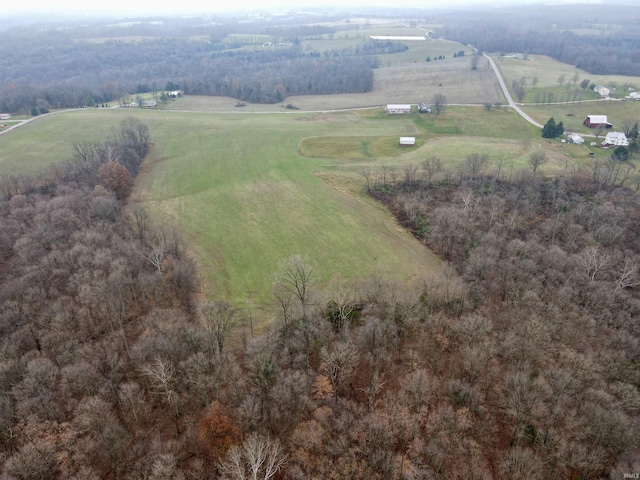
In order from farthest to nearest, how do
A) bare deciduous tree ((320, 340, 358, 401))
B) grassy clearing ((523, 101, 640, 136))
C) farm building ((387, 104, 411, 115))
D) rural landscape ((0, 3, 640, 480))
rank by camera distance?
farm building ((387, 104, 411, 115)) < grassy clearing ((523, 101, 640, 136)) < bare deciduous tree ((320, 340, 358, 401)) < rural landscape ((0, 3, 640, 480))

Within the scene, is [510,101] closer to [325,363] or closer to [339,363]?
[339,363]

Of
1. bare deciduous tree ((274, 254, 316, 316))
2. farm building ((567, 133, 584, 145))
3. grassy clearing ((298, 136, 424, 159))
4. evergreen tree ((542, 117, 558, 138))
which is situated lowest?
bare deciduous tree ((274, 254, 316, 316))

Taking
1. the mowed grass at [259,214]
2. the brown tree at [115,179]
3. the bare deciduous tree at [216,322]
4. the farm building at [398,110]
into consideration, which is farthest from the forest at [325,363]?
the farm building at [398,110]

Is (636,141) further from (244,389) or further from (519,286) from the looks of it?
(244,389)

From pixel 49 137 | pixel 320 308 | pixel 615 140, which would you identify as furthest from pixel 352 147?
pixel 49 137

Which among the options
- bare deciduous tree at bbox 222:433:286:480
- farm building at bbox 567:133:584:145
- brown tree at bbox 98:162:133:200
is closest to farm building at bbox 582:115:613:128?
farm building at bbox 567:133:584:145

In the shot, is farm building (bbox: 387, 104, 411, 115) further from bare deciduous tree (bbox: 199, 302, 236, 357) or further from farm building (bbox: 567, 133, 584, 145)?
bare deciduous tree (bbox: 199, 302, 236, 357)
